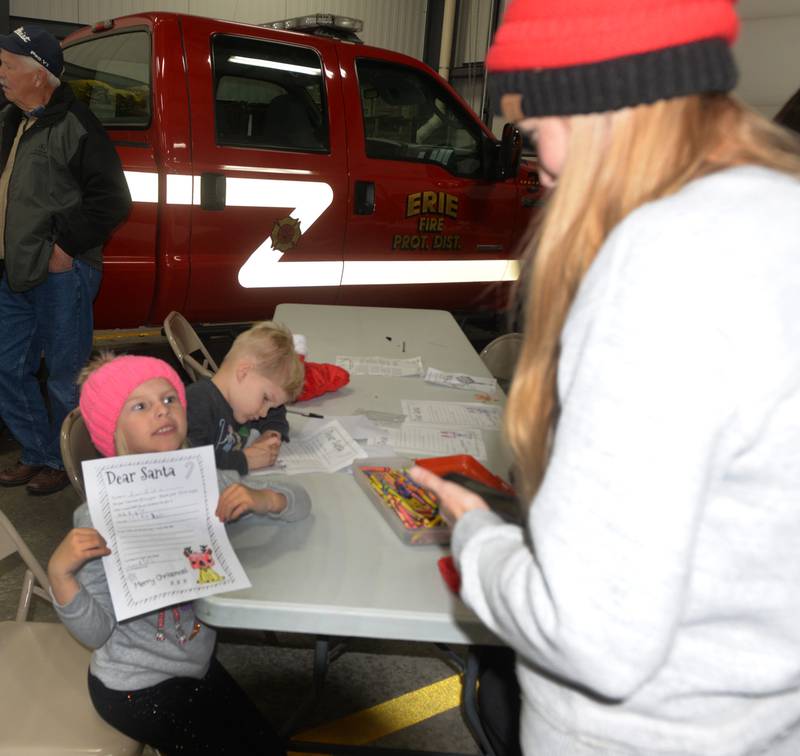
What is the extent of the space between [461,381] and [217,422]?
0.94m

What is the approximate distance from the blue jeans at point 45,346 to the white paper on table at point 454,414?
1.69 m

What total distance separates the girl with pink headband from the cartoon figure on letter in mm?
92

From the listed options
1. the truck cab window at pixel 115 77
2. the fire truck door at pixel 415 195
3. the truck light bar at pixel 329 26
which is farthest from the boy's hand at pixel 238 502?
the truck light bar at pixel 329 26

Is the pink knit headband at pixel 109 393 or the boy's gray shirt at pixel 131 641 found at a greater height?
the pink knit headband at pixel 109 393

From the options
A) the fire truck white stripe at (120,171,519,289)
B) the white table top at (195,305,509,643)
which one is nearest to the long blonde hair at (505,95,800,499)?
the white table top at (195,305,509,643)

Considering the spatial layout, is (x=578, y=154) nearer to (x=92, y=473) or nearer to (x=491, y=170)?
(x=92, y=473)

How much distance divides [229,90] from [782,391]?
390cm

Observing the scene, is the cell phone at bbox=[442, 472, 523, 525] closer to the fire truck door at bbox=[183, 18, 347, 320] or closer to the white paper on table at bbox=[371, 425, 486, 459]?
the white paper on table at bbox=[371, 425, 486, 459]

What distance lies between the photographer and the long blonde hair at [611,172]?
2.33 feet

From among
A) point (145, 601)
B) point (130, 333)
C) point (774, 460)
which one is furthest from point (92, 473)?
point (130, 333)

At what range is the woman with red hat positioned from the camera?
60 centimetres

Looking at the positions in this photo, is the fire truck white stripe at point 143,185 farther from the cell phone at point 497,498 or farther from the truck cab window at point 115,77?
the cell phone at point 497,498

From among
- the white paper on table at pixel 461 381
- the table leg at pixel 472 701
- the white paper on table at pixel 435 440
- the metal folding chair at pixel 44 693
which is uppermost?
the white paper on table at pixel 435 440

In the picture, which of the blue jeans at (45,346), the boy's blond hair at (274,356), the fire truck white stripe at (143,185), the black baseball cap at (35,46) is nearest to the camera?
the boy's blond hair at (274,356)
